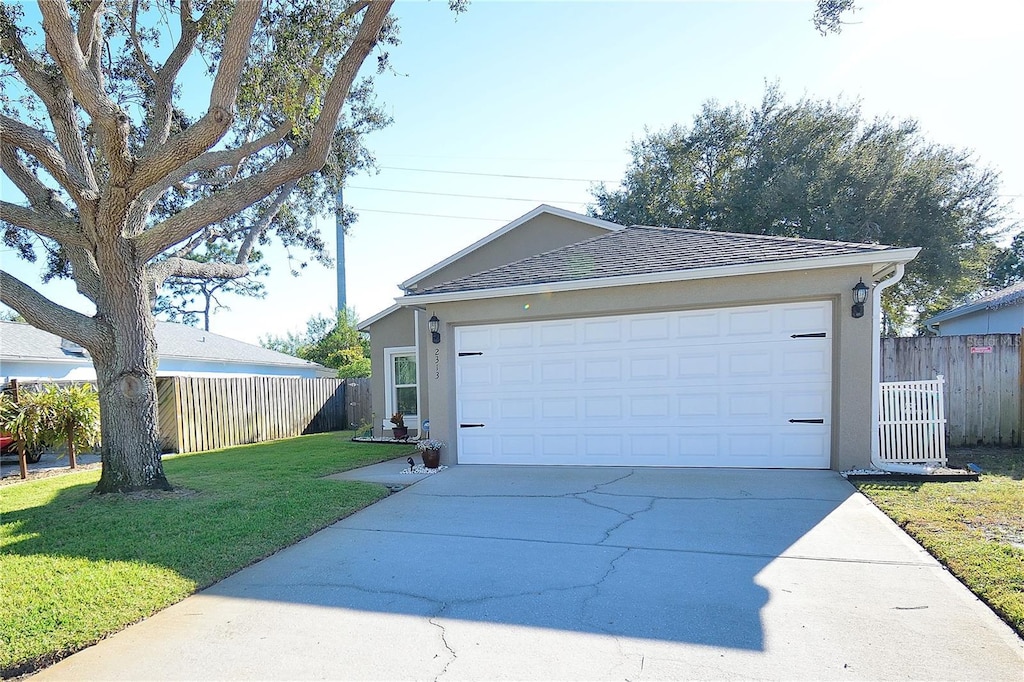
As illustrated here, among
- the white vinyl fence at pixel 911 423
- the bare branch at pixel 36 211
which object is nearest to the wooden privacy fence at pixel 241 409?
the bare branch at pixel 36 211

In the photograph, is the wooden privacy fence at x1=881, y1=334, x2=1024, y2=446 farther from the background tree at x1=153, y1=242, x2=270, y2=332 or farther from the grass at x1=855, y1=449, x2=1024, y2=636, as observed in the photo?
the background tree at x1=153, y1=242, x2=270, y2=332

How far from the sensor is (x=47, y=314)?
616cm

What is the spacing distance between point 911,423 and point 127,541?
29.3ft

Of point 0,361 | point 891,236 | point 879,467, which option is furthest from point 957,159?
point 0,361

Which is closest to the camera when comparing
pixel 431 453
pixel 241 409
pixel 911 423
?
pixel 911 423

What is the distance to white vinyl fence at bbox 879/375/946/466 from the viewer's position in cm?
669

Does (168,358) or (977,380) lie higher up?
(168,358)

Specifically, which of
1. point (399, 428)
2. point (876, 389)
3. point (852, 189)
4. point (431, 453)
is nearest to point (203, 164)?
point (431, 453)

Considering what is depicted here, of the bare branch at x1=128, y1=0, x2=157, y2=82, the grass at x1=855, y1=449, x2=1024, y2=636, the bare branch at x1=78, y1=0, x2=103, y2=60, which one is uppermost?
the bare branch at x1=128, y1=0, x2=157, y2=82

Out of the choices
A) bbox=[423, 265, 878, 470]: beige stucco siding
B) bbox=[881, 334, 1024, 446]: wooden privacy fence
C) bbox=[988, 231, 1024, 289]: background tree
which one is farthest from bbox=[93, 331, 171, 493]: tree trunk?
bbox=[988, 231, 1024, 289]: background tree

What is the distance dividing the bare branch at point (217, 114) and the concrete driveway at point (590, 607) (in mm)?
4461

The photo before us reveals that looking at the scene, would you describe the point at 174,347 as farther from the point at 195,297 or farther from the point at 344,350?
the point at 195,297

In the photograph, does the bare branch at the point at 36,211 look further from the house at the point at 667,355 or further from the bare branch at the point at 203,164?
the house at the point at 667,355

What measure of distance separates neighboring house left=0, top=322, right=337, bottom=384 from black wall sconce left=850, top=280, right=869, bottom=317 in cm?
1238
